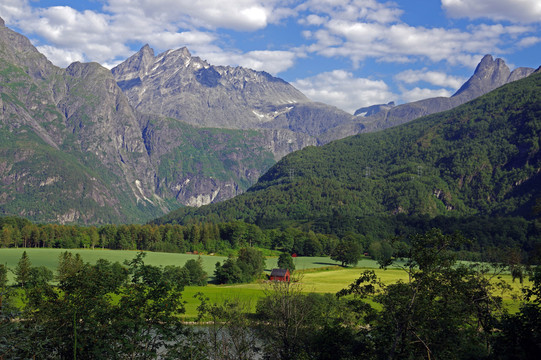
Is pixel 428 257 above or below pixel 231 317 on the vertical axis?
above

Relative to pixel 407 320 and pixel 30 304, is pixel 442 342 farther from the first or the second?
pixel 30 304

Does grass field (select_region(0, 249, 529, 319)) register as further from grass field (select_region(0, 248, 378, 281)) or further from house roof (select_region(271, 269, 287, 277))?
house roof (select_region(271, 269, 287, 277))

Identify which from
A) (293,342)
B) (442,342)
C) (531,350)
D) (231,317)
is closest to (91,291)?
(231,317)

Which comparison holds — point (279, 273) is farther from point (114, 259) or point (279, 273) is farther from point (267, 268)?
point (114, 259)

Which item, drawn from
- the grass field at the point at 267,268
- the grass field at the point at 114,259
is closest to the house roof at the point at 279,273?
the grass field at the point at 267,268

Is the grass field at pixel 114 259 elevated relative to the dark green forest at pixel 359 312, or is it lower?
lower

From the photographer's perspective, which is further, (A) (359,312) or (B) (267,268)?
(B) (267,268)

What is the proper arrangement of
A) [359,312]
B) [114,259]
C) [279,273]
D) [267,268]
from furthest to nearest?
[114,259]
[267,268]
[279,273]
[359,312]

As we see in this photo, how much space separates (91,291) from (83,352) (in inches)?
155

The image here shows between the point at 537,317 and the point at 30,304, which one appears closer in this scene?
the point at 537,317

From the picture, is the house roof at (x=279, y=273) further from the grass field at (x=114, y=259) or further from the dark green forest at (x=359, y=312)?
the dark green forest at (x=359, y=312)

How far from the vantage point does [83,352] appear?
30.7 m

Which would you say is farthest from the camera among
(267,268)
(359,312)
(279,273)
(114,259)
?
(114,259)

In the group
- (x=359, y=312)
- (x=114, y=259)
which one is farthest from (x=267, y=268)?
(x=359, y=312)
